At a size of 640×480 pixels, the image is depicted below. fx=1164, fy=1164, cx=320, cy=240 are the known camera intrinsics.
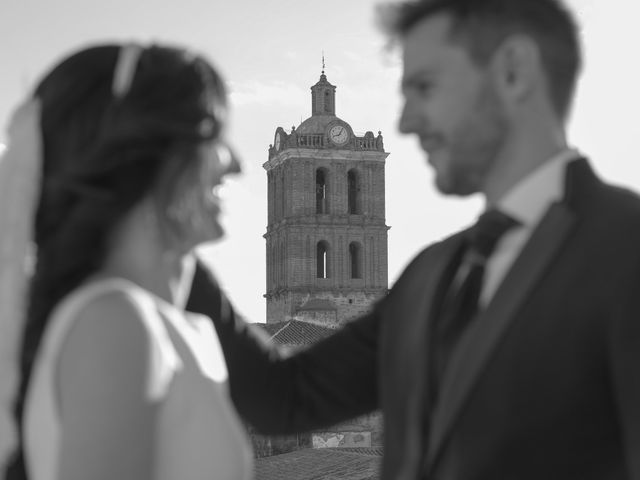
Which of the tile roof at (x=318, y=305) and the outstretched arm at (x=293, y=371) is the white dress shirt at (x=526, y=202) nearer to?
the outstretched arm at (x=293, y=371)

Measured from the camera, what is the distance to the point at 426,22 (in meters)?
2.03

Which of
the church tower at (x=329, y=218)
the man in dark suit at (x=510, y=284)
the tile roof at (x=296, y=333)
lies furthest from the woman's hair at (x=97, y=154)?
the church tower at (x=329, y=218)

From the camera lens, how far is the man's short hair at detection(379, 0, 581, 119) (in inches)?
76.6

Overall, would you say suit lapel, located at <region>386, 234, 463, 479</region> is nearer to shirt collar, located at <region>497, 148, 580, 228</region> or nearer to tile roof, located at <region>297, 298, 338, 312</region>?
shirt collar, located at <region>497, 148, 580, 228</region>

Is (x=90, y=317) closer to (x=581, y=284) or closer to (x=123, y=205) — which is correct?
(x=123, y=205)

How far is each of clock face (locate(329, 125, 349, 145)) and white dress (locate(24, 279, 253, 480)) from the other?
53.0 meters

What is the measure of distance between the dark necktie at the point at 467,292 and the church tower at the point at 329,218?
51.6 meters

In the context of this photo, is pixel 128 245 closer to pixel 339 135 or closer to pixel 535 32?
pixel 535 32

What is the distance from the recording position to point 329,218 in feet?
179

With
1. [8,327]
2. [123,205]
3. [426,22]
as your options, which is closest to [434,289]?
[426,22]

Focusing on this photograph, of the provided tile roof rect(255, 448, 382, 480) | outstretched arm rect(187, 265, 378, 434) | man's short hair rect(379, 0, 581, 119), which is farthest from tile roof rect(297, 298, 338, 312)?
man's short hair rect(379, 0, 581, 119)

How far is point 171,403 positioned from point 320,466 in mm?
22887

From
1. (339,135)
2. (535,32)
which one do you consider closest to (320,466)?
(535,32)

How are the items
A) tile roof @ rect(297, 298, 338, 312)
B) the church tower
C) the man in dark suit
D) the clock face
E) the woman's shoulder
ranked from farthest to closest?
the clock face < the church tower < tile roof @ rect(297, 298, 338, 312) < the man in dark suit < the woman's shoulder
